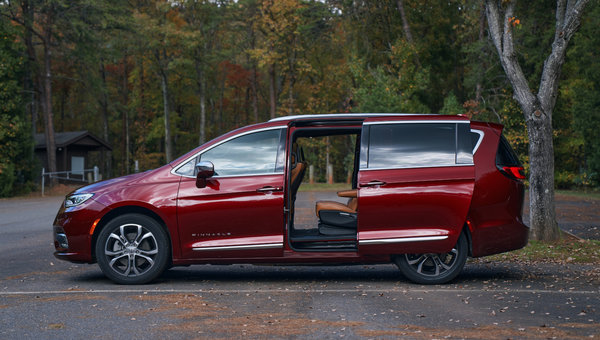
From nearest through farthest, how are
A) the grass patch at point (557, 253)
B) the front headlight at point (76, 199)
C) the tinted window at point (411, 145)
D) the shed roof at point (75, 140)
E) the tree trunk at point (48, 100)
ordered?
the tinted window at point (411, 145) < the front headlight at point (76, 199) < the grass patch at point (557, 253) < the tree trunk at point (48, 100) < the shed roof at point (75, 140)

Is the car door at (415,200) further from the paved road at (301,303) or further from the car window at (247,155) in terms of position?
the car window at (247,155)

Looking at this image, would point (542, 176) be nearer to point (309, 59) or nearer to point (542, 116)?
point (542, 116)

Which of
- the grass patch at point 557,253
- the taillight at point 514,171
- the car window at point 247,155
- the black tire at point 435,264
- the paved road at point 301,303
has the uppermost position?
the car window at point 247,155

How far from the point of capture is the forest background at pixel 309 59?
32.7 metres

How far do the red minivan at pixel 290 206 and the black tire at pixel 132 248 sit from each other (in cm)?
1

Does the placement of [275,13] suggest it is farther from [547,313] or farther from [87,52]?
[547,313]

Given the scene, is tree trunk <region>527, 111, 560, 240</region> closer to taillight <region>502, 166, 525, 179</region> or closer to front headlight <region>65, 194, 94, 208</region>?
taillight <region>502, 166, 525, 179</region>

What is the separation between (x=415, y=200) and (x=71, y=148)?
46.7 meters

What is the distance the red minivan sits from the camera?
7.96m

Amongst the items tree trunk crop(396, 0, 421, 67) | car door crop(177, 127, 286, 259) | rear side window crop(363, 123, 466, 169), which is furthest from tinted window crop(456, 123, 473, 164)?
tree trunk crop(396, 0, 421, 67)

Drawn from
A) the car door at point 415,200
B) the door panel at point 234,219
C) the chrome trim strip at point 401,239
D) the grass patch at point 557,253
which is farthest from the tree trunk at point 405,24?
the door panel at point 234,219

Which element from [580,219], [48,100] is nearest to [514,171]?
[580,219]

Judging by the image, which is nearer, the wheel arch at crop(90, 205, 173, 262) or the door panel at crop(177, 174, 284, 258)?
the door panel at crop(177, 174, 284, 258)

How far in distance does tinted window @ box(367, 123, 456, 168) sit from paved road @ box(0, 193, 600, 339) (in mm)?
1429
